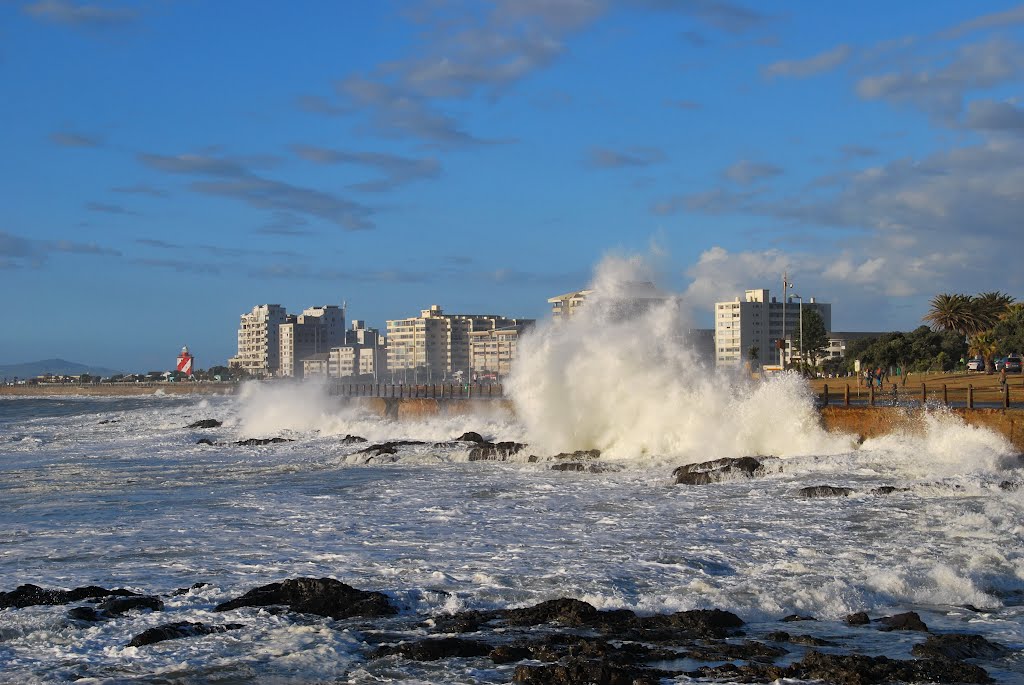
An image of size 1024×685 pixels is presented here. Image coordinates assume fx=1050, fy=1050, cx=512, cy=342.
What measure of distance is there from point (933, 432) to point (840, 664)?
15.0 m

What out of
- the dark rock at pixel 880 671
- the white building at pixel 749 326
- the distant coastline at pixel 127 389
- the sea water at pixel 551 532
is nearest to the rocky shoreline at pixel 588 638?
the dark rock at pixel 880 671

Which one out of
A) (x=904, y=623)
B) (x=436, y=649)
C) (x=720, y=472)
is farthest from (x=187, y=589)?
Answer: (x=720, y=472)

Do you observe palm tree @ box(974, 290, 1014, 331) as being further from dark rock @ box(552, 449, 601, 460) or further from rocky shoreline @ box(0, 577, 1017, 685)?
rocky shoreline @ box(0, 577, 1017, 685)

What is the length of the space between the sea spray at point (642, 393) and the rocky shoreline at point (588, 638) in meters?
15.1

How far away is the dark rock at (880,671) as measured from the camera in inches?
279

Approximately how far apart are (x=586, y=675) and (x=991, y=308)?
63133mm

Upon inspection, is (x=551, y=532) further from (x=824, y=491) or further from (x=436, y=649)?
(x=436, y=649)

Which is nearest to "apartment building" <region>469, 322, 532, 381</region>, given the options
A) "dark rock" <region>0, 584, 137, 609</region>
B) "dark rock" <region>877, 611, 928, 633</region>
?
"dark rock" <region>0, 584, 137, 609</region>

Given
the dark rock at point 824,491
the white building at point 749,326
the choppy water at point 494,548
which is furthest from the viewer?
the white building at point 749,326

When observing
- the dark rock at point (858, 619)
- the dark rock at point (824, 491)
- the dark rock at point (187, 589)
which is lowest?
the dark rock at point (858, 619)

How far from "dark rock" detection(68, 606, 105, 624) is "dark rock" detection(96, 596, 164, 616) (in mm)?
98

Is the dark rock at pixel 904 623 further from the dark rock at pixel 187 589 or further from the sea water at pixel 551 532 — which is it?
the dark rock at pixel 187 589

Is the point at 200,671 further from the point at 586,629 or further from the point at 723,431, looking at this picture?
the point at 723,431

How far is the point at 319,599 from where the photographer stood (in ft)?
31.0
